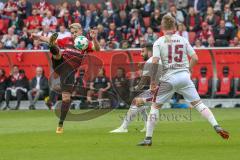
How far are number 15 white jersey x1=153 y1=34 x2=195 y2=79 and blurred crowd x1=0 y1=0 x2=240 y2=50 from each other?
15.3 meters

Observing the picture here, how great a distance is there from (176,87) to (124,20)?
1863 cm

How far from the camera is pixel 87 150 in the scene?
13414 millimetres

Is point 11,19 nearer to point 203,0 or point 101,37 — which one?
point 101,37

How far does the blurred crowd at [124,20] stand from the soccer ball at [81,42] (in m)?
11.1

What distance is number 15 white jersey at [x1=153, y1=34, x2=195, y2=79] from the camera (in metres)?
14.0

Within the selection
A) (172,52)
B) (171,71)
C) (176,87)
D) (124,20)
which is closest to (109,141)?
(176,87)

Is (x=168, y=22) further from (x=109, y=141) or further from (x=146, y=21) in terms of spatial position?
(x=146, y=21)

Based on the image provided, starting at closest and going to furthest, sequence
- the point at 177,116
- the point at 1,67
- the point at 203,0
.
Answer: the point at 177,116 → the point at 1,67 → the point at 203,0

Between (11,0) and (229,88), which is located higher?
(11,0)

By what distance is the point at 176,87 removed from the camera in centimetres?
1405

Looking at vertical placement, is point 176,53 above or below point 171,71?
above

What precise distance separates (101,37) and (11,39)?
3781 mm

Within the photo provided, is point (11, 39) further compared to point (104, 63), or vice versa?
point (11, 39)

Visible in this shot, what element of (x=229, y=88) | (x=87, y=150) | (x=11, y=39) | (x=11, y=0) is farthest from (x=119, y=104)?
(x=87, y=150)
